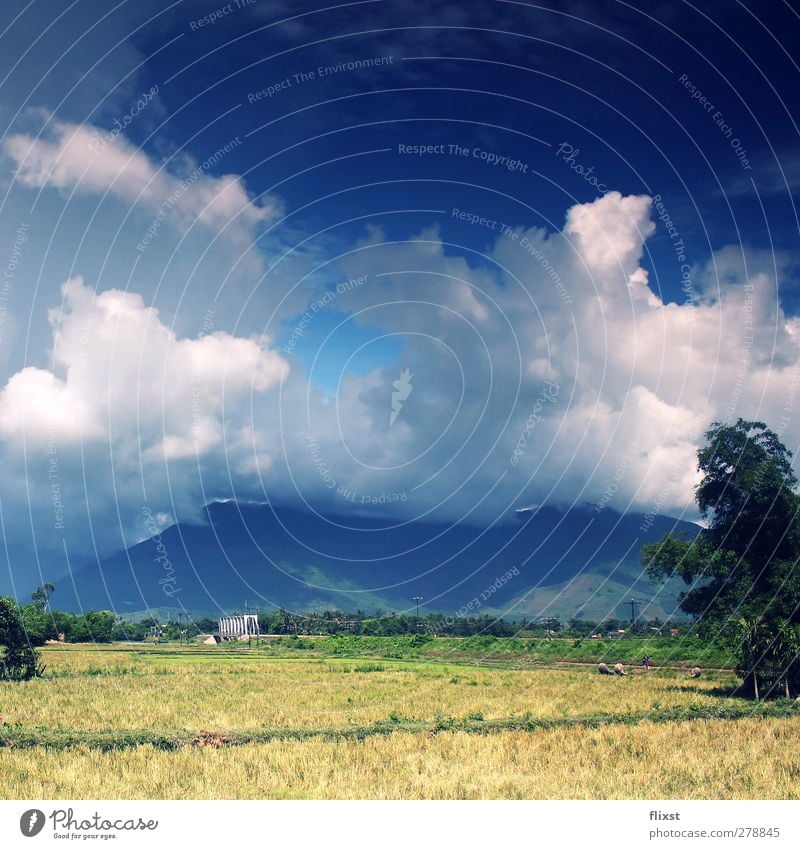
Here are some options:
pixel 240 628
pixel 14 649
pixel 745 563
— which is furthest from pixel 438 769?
pixel 240 628

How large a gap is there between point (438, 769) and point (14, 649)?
31039 mm

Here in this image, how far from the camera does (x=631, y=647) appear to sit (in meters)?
64.1

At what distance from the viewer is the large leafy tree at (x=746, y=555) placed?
31.8 m

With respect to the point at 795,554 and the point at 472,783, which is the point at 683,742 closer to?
the point at 472,783

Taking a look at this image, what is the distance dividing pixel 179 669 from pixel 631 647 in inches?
1407

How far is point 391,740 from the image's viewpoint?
21125 millimetres

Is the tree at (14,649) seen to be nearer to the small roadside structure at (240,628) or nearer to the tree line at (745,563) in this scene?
the tree line at (745,563)
